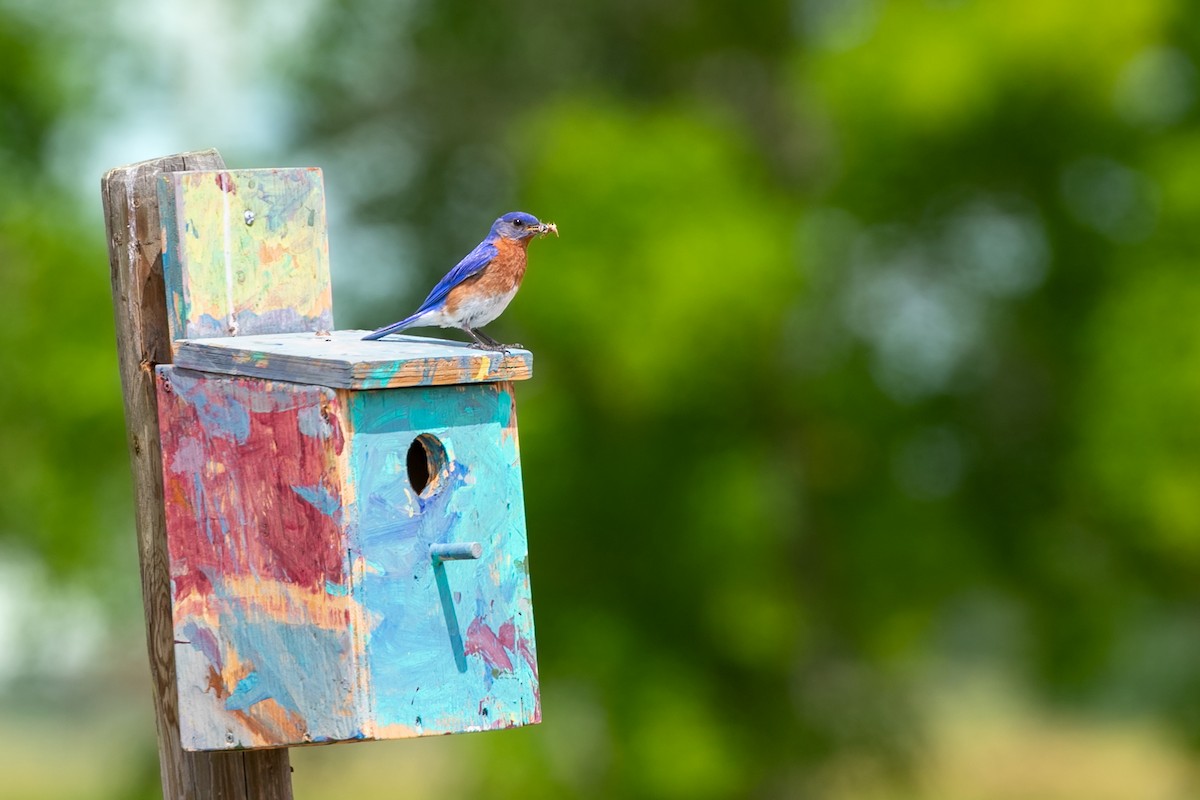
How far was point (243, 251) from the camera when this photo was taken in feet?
13.2

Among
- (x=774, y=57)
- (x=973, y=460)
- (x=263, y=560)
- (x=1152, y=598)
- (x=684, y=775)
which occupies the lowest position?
(x=684, y=775)

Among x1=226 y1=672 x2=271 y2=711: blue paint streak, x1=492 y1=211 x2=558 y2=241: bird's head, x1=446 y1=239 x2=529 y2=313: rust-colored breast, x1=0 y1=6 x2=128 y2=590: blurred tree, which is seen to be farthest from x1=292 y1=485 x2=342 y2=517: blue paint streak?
x1=0 y1=6 x2=128 y2=590: blurred tree

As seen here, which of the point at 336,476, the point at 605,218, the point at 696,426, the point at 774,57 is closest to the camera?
the point at 336,476

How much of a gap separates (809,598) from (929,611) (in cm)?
92

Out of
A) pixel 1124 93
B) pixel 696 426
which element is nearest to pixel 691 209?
pixel 696 426

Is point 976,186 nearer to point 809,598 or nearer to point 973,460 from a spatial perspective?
point 973,460

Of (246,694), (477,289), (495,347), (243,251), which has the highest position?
(243,251)

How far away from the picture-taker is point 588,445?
13.7 metres

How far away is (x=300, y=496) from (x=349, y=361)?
1.04 ft

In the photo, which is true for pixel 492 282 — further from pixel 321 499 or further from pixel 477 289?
pixel 321 499

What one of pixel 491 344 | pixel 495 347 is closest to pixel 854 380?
pixel 491 344

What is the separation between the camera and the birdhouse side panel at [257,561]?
3.72 metres

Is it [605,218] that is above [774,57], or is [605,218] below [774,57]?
below

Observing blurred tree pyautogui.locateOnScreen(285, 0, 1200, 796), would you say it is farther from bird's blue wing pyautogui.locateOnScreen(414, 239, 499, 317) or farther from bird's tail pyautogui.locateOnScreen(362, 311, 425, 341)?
bird's tail pyautogui.locateOnScreen(362, 311, 425, 341)
